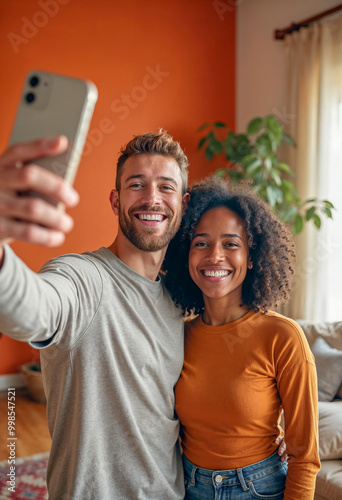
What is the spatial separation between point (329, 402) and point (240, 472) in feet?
4.43

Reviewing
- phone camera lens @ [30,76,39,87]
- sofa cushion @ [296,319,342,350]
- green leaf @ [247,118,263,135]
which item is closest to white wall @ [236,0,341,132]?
green leaf @ [247,118,263,135]

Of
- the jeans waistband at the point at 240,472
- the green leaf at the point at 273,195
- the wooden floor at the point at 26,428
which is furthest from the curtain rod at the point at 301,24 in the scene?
the wooden floor at the point at 26,428

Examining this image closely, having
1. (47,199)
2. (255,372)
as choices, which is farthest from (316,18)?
(47,199)

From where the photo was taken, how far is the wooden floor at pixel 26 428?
9.84 feet

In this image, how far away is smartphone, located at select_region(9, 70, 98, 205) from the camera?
1.99 feet

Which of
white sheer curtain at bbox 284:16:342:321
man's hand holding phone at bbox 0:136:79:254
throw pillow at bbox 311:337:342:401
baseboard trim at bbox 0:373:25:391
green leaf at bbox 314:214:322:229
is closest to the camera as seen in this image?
man's hand holding phone at bbox 0:136:79:254

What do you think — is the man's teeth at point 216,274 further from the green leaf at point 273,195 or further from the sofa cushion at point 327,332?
the green leaf at point 273,195

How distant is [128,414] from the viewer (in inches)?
46.7

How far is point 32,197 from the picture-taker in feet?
1.91

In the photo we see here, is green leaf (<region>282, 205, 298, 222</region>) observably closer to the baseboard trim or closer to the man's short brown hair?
the man's short brown hair

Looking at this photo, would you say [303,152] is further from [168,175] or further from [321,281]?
[168,175]

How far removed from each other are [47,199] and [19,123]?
14 centimetres

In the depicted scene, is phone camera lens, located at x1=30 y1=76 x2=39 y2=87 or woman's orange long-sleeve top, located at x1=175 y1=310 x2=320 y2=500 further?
woman's orange long-sleeve top, located at x1=175 y1=310 x2=320 y2=500

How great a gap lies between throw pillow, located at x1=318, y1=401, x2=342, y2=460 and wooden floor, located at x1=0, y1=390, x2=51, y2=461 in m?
1.71
